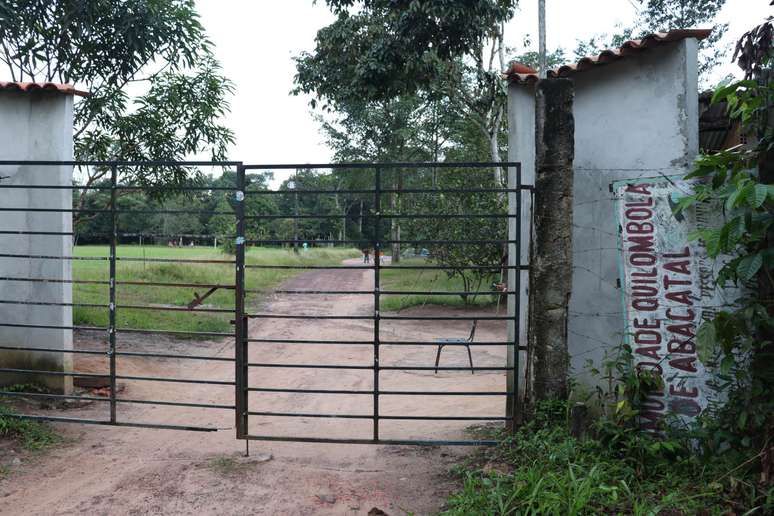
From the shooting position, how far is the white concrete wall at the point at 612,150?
4.89 m

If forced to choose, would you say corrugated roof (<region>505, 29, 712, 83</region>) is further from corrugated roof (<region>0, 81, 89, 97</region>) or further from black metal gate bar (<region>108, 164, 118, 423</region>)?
corrugated roof (<region>0, 81, 89, 97</region>)

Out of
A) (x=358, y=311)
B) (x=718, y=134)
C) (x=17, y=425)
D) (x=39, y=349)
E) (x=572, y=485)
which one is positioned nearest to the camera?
(x=572, y=485)

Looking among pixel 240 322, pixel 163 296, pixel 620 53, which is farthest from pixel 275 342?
pixel 163 296

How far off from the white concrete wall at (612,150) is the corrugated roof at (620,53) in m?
0.07

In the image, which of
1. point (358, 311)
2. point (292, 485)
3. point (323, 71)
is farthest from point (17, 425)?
point (358, 311)

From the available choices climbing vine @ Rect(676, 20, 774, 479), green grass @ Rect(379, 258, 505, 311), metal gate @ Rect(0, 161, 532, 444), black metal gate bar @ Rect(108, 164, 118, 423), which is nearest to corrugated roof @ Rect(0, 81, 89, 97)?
metal gate @ Rect(0, 161, 532, 444)

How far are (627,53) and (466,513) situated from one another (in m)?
3.63

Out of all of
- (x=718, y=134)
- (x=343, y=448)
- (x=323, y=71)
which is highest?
(x=323, y=71)

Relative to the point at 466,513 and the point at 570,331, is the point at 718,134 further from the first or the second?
the point at 466,513

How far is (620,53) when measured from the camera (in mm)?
4926

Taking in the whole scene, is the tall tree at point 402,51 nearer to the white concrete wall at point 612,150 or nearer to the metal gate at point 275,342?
the metal gate at point 275,342

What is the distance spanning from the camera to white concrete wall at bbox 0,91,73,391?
6676 millimetres

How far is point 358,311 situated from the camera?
1728cm

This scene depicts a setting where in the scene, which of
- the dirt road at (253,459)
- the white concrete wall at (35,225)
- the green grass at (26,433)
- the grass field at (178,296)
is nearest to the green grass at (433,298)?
the grass field at (178,296)
